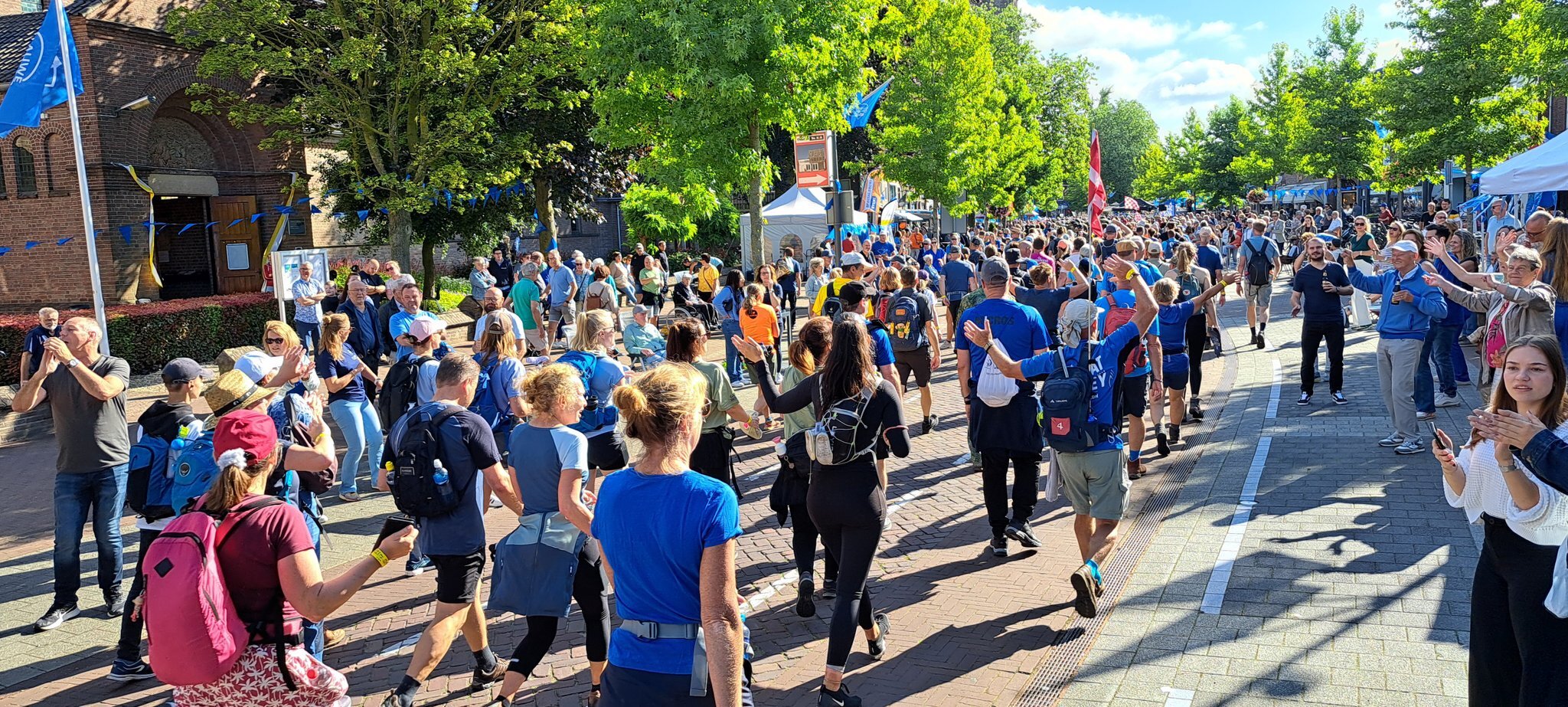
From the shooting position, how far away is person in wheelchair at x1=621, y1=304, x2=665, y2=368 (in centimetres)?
823

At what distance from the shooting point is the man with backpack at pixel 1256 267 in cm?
1642

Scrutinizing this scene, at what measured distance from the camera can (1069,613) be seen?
6.06 m

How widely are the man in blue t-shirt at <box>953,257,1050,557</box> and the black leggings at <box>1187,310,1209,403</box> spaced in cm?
400

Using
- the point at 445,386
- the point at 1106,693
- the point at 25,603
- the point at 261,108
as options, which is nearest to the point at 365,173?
the point at 261,108

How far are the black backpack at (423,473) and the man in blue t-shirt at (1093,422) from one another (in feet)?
9.41

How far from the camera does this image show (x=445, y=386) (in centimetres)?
486

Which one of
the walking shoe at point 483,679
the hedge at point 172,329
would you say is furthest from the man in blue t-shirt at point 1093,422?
the hedge at point 172,329

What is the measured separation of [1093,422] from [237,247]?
2647 cm

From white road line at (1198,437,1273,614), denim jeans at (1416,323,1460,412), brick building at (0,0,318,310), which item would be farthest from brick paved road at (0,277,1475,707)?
brick building at (0,0,318,310)

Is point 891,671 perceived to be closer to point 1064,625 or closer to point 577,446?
point 1064,625

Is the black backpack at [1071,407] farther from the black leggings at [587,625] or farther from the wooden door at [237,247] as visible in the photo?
the wooden door at [237,247]

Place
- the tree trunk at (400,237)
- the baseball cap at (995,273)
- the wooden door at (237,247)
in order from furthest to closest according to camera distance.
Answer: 1. the wooden door at (237,247)
2. the tree trunk at (400,237)
3. the baseball cap at (995,273)

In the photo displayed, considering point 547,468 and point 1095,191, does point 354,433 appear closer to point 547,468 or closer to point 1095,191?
point 547,468

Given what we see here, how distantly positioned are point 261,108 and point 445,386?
67.8 ft
